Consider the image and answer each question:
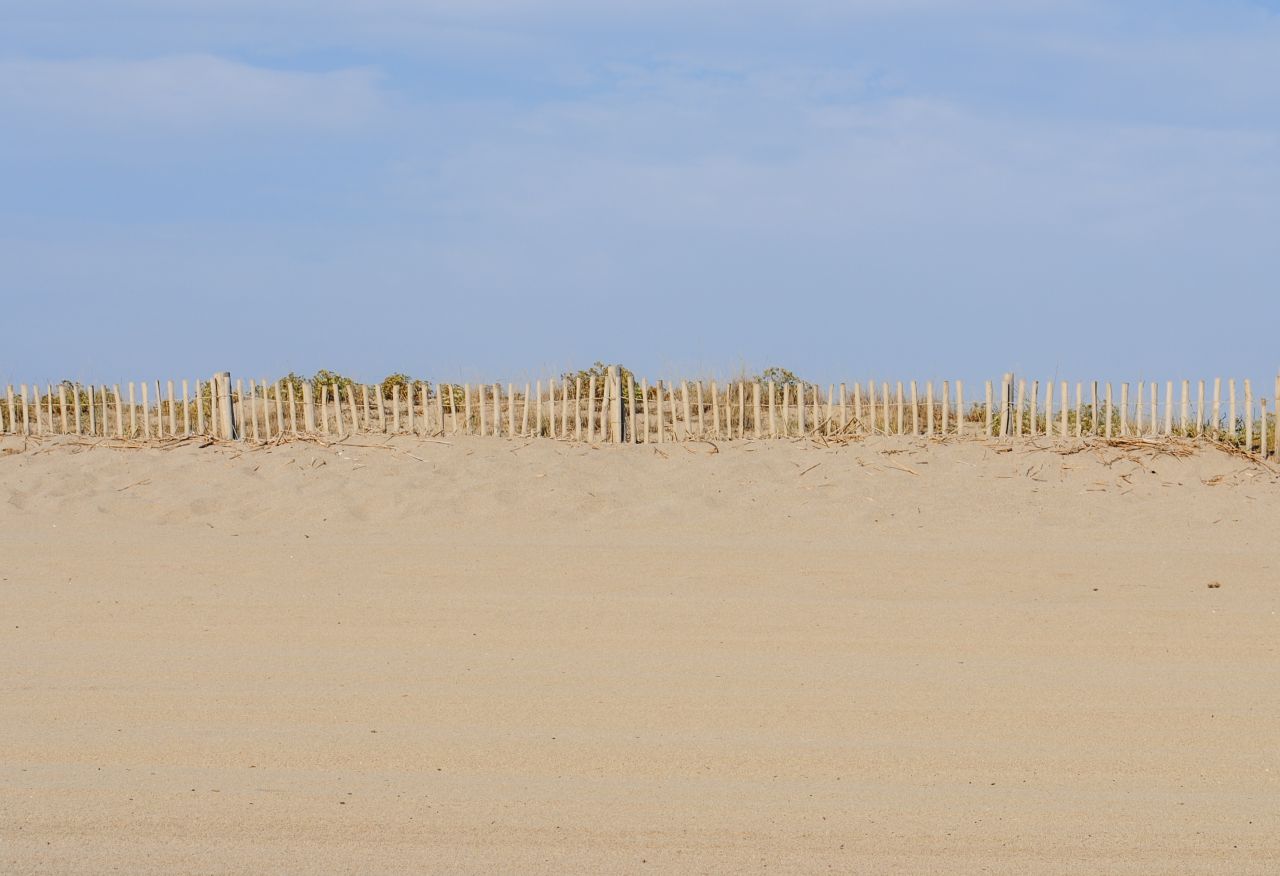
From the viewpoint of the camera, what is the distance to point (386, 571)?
8.91 m

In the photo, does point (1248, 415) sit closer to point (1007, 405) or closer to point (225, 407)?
point (1007, 405)

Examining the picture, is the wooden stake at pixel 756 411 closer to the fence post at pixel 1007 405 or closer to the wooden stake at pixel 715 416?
the wooden stake at pixel 715 416

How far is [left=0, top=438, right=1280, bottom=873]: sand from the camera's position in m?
3.96

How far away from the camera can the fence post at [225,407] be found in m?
15.5

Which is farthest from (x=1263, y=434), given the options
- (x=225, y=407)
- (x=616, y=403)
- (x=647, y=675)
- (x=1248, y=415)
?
(x=225, y=407)

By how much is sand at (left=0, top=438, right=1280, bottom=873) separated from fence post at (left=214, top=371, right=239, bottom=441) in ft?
10.2

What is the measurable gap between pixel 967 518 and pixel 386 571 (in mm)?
5297

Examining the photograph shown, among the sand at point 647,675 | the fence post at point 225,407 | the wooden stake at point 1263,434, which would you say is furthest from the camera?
the fence post at point 225,407

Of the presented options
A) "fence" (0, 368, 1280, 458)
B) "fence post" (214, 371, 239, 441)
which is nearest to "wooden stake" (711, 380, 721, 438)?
"fence" (0, 368, 1280, 458)

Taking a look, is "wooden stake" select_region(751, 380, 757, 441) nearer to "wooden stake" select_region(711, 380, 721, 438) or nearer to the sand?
"wooden stake" select_region(711, 380, 721, 438)

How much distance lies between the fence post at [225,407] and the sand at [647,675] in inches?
122

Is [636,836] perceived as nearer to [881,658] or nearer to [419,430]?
[881,658]

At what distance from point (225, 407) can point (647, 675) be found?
10.9 m

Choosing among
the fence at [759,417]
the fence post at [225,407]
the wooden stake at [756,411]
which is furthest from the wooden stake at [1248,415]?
the fence post at [225,407]
